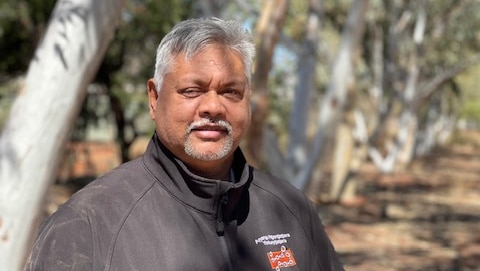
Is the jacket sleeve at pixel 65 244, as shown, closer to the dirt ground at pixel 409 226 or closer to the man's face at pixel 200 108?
the man's face at pixel 200 108

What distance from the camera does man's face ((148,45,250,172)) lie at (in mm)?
2195

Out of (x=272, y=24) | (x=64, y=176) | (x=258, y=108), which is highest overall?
(x=272, y=24)

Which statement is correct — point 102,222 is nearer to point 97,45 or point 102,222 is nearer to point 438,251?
Result: point 97,45

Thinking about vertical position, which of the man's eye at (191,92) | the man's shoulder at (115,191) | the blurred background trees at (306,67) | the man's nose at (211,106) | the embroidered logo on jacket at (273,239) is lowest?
the blurred background trees at (306,67)

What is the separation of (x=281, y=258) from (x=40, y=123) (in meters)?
1.92

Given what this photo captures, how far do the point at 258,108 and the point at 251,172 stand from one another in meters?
6.22

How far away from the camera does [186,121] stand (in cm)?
221

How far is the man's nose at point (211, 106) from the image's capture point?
2.19 meters

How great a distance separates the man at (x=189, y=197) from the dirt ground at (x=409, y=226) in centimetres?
760

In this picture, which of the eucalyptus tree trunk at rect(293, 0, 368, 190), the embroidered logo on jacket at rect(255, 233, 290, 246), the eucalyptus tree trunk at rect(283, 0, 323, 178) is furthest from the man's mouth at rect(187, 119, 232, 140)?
the eucalyptus tree trunk at rect(283, 0, 323, 178)

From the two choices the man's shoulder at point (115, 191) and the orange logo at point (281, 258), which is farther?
the orange logo at point (281, 258)

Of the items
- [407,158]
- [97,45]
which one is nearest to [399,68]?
[407,158]

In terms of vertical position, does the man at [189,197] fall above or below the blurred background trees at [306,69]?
above

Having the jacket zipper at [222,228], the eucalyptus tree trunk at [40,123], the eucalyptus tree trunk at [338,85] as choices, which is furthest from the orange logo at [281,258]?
the eucalyptus tree trunk at [338,85]
